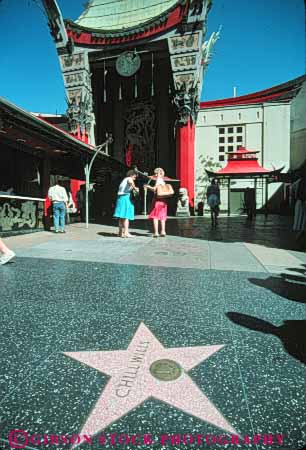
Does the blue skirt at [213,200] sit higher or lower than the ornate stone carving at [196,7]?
lower

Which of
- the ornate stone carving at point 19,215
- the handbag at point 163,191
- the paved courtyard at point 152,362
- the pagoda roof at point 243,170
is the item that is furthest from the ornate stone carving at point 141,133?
the paved courtyard at point 152,362

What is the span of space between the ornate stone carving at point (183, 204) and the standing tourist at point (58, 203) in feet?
39.2

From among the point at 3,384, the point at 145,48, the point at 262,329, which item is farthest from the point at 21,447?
the point at 145,48

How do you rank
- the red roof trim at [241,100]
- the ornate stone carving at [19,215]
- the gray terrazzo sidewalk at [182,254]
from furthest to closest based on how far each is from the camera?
the red roof trim at [241,100], the ornate stone carving at [19,215], the gray terrazzo sidewalk at [182,254]

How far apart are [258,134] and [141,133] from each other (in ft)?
35.0

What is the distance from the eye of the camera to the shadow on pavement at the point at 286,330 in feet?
6.34

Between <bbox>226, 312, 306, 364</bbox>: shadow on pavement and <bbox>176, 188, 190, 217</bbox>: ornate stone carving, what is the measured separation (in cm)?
1829

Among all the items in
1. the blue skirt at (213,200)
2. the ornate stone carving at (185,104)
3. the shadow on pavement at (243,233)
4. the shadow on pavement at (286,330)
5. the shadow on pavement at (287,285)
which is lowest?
the shadow on pavement at (287,285)

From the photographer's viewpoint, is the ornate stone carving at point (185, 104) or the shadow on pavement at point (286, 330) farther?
the ornate stone carving at point (185, 104)

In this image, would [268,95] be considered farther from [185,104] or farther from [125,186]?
[125,186]

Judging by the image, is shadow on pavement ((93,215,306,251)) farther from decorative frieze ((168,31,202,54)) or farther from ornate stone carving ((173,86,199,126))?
decorative frieze ((168,31,202,54))

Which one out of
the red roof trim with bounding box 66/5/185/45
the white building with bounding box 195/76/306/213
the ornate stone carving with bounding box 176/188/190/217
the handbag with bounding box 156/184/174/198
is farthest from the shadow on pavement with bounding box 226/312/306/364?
the white building with bounding box 195/76/306/213

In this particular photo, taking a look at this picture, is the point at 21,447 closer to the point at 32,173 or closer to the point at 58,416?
the point at 58,416

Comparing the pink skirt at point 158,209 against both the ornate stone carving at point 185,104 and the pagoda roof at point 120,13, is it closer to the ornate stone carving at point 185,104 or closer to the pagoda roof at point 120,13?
the ornate stone carving at point 185,104
